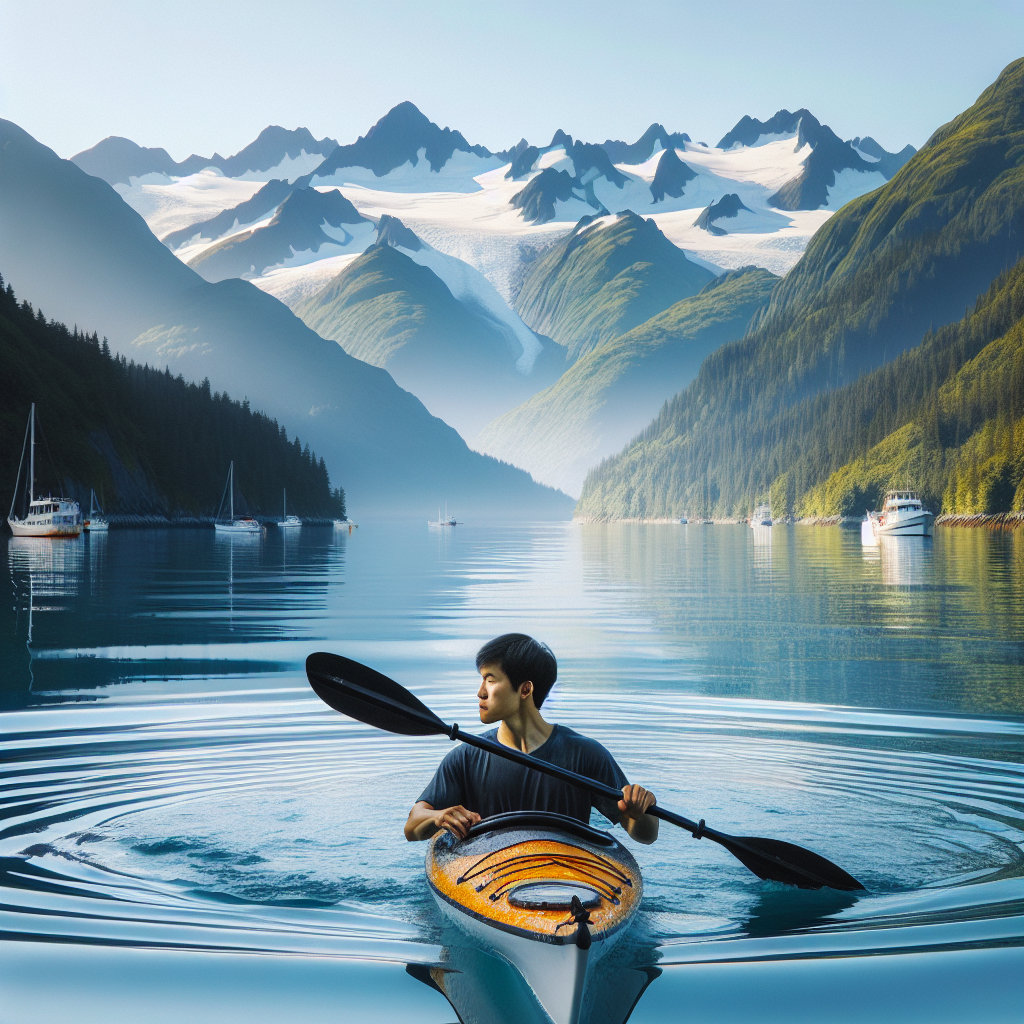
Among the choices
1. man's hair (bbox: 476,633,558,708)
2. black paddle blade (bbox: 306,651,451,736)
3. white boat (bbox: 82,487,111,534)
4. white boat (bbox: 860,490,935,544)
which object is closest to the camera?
man's hair (bbox: 476,633,558,708)

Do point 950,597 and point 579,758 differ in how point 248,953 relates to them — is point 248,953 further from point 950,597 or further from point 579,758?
point 950,597

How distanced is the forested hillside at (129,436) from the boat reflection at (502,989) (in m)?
86.5

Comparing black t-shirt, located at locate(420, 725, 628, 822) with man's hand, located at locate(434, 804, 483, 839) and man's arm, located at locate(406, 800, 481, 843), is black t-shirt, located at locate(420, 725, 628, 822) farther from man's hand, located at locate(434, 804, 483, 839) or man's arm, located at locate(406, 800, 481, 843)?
man's hand, located at locate(434, 804, 483, 839)

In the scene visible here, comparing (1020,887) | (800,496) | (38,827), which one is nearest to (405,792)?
(38,827)

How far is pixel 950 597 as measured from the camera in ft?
102

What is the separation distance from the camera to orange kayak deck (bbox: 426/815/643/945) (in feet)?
18.1

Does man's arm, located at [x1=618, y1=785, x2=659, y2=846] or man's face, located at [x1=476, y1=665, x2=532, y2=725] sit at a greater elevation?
man's face, located at [x1=476, y1=665, x2=532, y2=725]

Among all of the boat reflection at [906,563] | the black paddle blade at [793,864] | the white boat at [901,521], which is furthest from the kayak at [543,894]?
the white boat at [901,521]

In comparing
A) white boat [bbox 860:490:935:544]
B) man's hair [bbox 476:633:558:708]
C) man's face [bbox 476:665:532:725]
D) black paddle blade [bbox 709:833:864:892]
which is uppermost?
white boat [bbox 860:490:935:544]

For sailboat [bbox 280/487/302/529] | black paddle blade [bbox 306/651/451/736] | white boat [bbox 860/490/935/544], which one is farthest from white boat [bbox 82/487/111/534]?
black paddle blade [bbox 306/651/451/736]

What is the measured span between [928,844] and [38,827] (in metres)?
7.00

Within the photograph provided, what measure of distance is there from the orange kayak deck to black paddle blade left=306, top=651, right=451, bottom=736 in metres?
1.56

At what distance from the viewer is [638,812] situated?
6262mm

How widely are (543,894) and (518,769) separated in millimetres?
1167
